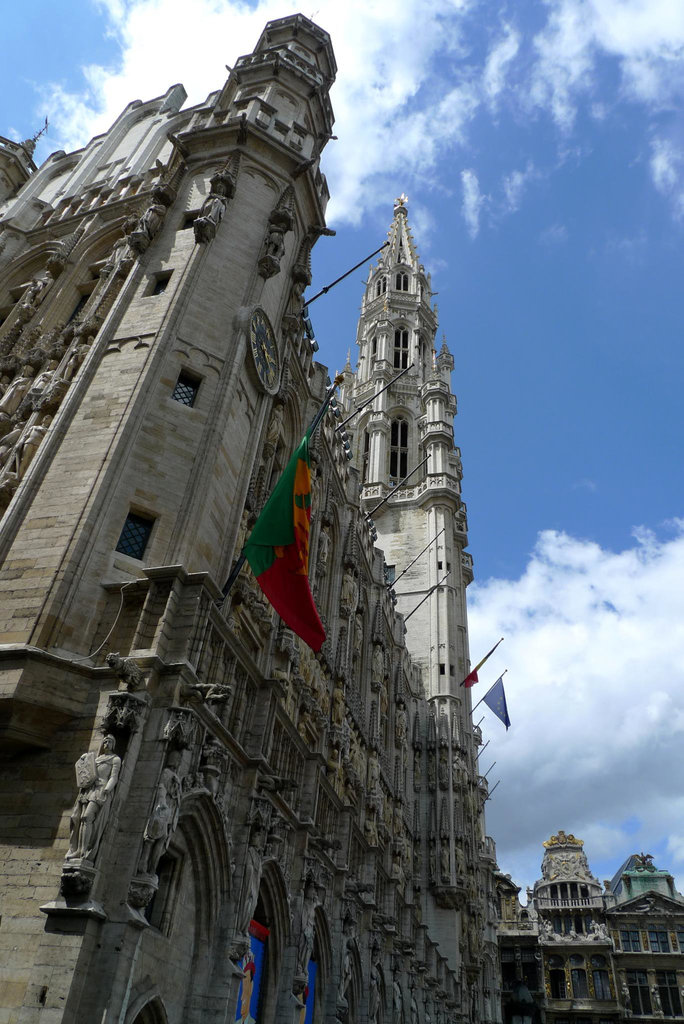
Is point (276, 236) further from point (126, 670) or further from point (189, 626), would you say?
point (126, 670)

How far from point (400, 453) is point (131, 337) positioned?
5125cm

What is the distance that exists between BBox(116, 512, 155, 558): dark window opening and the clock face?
691cm

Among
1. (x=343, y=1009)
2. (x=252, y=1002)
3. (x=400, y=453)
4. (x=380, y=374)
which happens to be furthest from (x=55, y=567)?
(x=380, y=374)

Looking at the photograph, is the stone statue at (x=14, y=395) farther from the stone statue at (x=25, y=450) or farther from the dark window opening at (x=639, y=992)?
the dark window opening at (x=639, y=992)

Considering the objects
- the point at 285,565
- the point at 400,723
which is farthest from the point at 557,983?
the point at 285,565

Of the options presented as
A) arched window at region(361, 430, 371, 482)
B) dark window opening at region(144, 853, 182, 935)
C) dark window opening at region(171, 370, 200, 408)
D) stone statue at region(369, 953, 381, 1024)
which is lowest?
dark window opening at region(144, 853, 182, 935)

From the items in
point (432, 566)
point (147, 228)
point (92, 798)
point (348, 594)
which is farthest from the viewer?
point (432, 566)

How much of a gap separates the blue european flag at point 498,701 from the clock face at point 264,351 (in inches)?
1229

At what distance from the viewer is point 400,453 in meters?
72.1

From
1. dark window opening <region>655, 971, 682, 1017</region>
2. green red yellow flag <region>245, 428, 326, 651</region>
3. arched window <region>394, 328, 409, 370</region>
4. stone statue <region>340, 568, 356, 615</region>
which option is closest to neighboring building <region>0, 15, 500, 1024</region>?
stone statue <region>340, 568, 356, 615</region>

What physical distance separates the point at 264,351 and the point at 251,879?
15.1 metres

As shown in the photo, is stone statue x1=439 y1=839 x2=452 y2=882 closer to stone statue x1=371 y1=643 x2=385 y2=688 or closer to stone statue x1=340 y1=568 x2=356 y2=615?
stone statue x1=371 y1=643 x2=385 y2=688

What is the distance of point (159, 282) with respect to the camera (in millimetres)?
24328

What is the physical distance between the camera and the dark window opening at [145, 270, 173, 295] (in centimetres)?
2391
